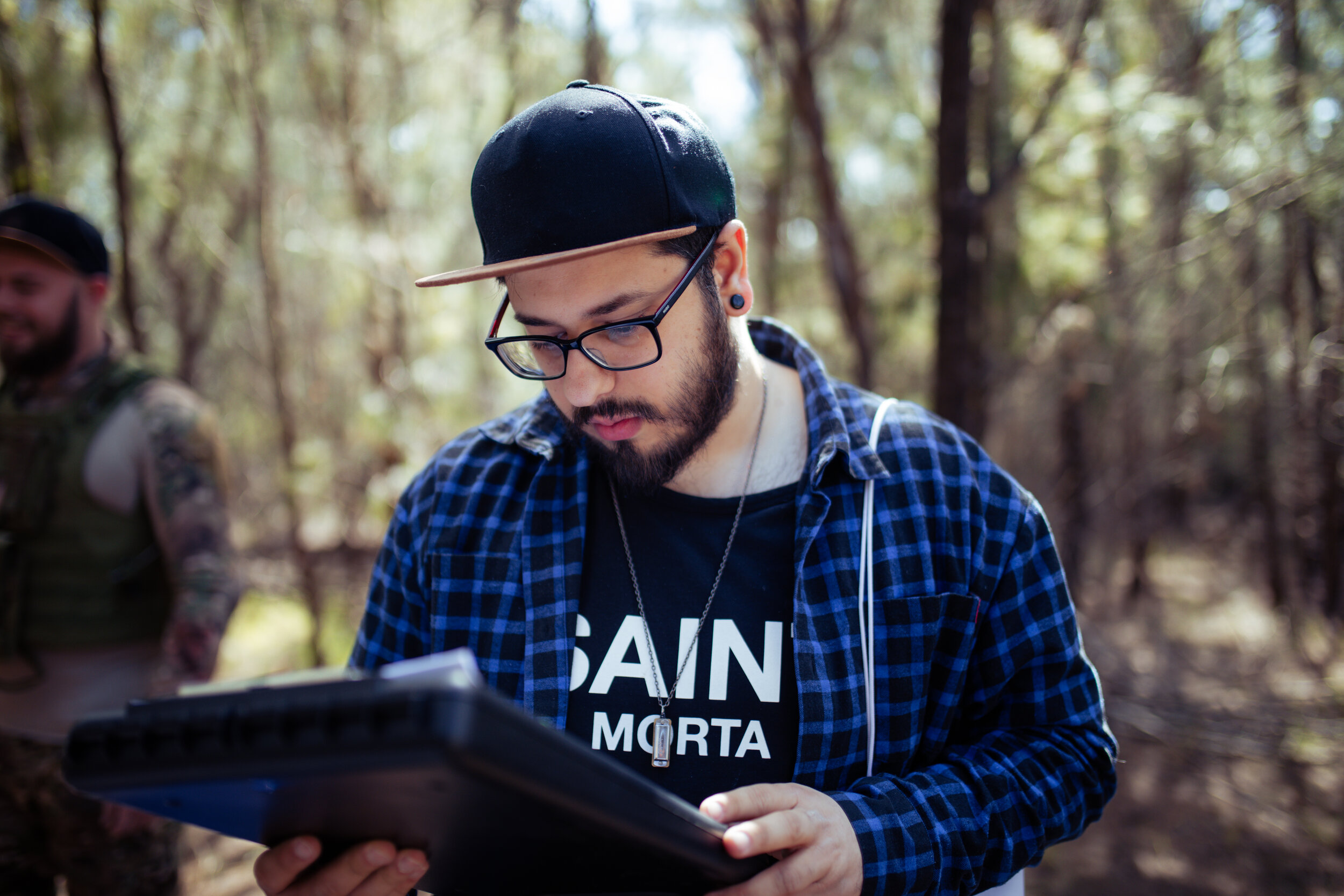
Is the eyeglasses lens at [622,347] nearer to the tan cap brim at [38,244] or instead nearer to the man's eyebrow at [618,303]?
the man's eyebrow at [618,303]

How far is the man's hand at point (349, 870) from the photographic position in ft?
3.31

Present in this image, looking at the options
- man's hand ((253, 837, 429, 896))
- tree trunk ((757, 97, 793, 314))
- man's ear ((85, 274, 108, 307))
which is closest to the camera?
man's hand ((253, 837, 429, 896))

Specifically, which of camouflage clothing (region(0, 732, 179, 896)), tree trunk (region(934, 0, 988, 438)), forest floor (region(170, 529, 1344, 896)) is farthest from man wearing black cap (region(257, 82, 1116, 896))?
forest floor (region(170, 529, 1344, 896))

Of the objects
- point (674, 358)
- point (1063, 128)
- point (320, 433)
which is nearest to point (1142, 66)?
point (1063, 128)

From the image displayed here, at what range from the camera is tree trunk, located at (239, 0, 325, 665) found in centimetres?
511

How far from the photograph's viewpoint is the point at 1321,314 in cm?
482

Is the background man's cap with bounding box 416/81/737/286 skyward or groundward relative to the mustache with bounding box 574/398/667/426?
skyward

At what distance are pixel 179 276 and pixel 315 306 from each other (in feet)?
5.38

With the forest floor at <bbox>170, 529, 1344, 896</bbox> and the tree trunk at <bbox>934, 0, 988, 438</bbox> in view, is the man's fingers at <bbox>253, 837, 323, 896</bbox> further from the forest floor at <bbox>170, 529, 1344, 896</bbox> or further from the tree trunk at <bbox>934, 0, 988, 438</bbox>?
the forest floor at <bbox>170, 529, 1344, 896</bbox>

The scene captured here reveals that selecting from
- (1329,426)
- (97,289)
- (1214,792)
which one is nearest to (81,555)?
(97,289)

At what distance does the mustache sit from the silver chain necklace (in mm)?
202

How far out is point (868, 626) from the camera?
1.47 meters

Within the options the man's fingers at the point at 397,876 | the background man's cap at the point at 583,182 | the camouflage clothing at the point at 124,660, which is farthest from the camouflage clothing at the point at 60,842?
the background man's cap at the point at 583,182

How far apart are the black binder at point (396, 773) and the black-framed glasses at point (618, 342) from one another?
0.76 meters
